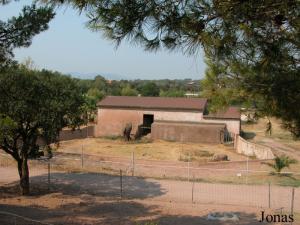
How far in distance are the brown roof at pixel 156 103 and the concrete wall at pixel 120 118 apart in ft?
1.46

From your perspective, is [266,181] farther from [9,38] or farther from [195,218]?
[9,38]

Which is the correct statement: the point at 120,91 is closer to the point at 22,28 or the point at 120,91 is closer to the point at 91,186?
the point at 91,186

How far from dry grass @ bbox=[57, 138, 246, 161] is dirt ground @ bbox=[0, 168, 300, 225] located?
8.64m

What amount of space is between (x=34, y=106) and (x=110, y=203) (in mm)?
4509

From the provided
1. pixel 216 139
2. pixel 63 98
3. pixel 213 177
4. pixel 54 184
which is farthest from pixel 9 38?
pixel 216 139

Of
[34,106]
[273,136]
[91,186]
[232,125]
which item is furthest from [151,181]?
[273,136]

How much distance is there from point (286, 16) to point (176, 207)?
10.9 m

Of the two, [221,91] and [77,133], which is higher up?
[221,91]

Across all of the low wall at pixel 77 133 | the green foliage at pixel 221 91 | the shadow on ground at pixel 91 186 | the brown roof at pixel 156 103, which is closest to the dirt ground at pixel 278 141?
the brown roof at pixel 156 103

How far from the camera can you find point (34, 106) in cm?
1712

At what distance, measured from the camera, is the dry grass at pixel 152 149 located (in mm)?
30234

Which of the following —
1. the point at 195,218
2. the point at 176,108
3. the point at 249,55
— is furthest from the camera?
the point at 176,108

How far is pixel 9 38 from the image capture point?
12391 millimetres

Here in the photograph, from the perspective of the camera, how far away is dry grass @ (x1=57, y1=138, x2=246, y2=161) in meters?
30.2
